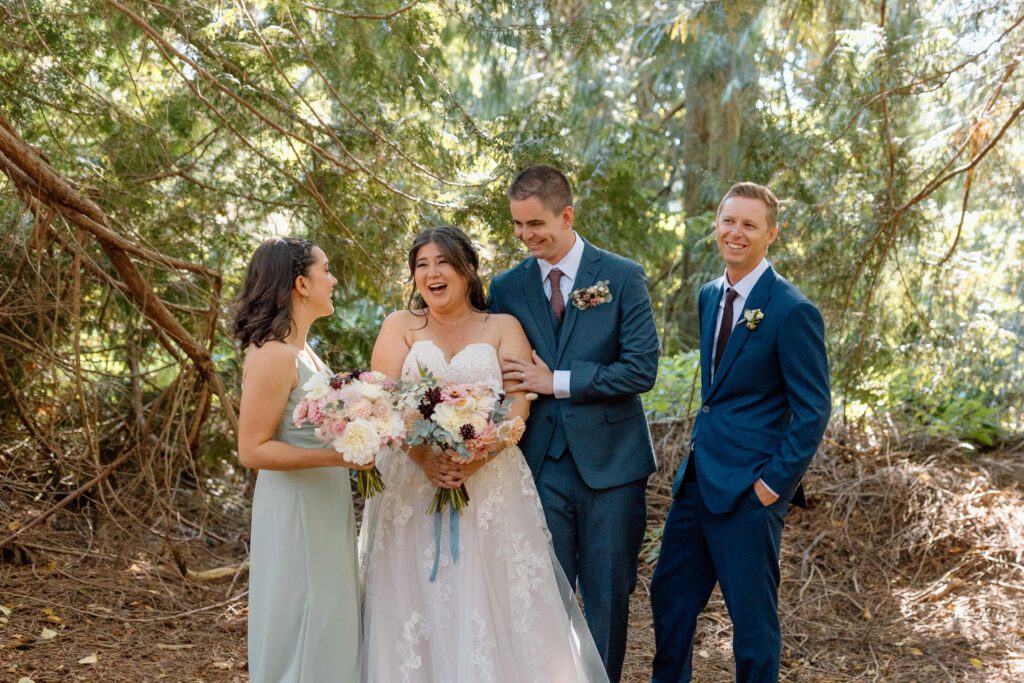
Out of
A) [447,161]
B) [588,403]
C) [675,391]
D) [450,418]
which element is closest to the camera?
[450,418]

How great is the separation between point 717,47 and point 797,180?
531cm

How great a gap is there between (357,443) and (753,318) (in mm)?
1558

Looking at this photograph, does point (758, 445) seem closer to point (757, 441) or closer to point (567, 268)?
point (757, 441)

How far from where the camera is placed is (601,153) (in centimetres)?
692

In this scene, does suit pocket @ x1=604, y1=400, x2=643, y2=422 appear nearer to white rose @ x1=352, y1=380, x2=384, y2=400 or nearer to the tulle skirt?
the tulle skirt

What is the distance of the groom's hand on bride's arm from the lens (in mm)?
3648

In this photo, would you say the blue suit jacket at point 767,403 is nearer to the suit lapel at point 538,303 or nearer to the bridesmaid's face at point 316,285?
the suit lapel at point 538,303

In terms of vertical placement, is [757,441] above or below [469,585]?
above

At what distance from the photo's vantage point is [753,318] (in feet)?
11.9

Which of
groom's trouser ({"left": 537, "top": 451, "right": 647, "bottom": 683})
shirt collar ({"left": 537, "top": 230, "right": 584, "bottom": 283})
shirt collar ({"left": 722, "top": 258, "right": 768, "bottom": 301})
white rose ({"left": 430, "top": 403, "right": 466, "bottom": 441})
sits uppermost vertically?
shirt collar ({"left": 537, "top": 230, "right": 584, "bottom": 283})

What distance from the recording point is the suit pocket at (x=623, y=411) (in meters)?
3.72

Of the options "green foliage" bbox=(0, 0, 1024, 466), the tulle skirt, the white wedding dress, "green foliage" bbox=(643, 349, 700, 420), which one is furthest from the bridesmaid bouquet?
"green foliage" bbox=(643, 349, 700, 420)

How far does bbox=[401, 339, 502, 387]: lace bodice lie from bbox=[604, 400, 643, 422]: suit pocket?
0.45 m

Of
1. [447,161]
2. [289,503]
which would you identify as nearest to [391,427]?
[289,503]
